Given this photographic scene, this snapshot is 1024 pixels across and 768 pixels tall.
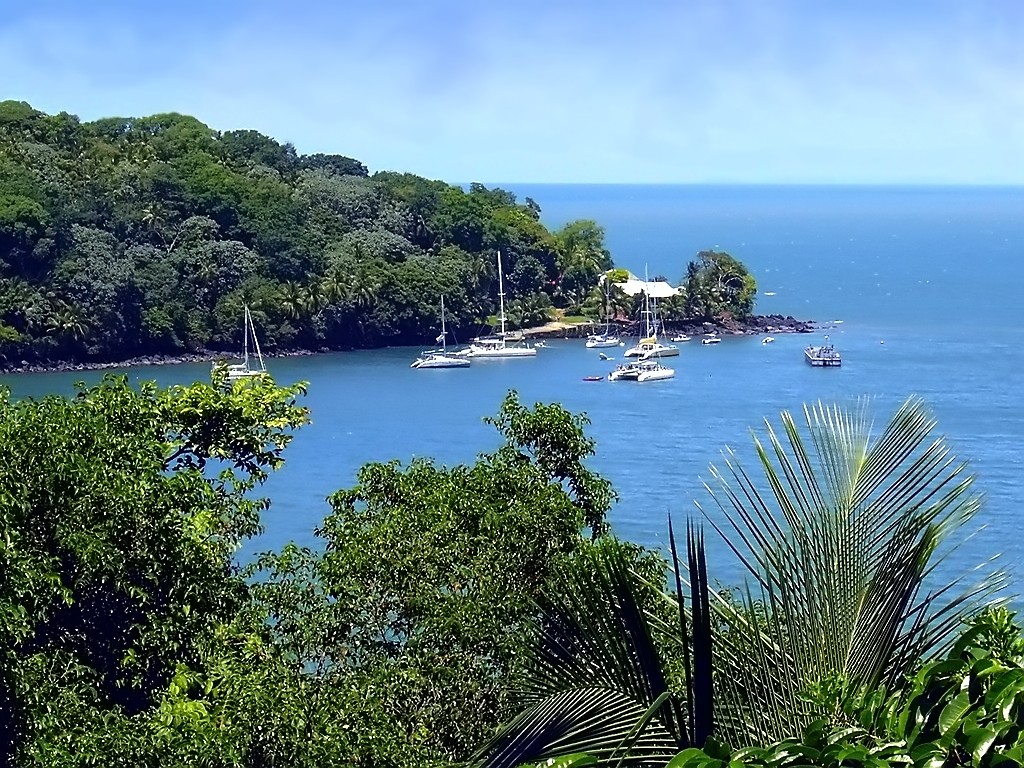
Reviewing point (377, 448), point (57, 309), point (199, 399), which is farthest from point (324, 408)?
point (199, 399)

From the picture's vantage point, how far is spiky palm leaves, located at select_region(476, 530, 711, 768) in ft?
6.29

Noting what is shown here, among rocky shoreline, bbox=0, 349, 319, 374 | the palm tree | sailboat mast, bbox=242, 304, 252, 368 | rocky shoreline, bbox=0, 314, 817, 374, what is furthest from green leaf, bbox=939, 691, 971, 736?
rocky shoreline, bbox=0, 314, 817, 374

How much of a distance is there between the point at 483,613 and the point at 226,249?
37540 mm

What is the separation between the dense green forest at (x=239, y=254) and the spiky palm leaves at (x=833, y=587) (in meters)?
35.4

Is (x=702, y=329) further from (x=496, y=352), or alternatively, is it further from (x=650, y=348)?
(x=496, y=352)

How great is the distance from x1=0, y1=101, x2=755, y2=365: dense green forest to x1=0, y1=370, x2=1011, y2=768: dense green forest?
3184 centimetres

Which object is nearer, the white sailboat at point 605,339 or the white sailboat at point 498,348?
the white sailboat at point 498,348

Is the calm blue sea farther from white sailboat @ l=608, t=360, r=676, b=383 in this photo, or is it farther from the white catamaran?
the white catamaran

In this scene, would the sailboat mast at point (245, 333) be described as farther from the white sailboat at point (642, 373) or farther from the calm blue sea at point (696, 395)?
the white sailboat at point (642, 373)

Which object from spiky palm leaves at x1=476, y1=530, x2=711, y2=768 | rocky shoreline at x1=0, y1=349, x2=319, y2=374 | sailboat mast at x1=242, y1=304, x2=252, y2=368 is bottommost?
rocky shoreline at x1=0, y1=349, x2=319, y2=374

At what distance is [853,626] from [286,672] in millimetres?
2717

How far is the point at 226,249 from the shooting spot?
135 feet

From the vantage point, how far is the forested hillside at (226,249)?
3772 centimetres

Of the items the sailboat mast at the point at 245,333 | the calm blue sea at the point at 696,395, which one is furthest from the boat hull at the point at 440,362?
the sailboat mast at the point at 245,333
